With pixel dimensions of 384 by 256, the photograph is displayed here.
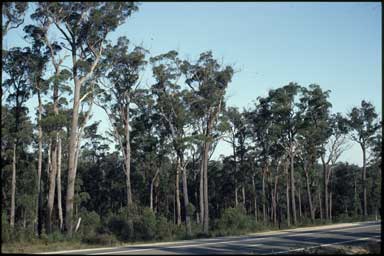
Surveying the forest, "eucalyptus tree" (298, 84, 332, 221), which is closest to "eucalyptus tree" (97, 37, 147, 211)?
the forest

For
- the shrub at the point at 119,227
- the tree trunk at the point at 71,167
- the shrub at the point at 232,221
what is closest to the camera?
the tree trunk at the point at 71,167

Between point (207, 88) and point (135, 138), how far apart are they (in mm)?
13861

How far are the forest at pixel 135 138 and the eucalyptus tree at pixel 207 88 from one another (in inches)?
3.7

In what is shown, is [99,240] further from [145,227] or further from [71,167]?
[71,167]

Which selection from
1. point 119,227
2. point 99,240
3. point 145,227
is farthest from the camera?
point 145,227

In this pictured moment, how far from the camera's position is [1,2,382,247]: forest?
27.9 metres

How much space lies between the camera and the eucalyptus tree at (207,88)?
4016 cm

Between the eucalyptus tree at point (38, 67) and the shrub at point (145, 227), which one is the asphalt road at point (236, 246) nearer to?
the shrub at point (145, 227)

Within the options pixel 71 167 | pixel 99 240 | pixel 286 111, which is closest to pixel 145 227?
pixel 71 167

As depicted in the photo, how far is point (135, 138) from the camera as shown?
50.8m

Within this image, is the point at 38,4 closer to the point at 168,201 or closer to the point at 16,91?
the point at 16,91

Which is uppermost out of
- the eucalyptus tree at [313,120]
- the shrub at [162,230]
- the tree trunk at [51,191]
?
the eucalyptus tree at [313,120]

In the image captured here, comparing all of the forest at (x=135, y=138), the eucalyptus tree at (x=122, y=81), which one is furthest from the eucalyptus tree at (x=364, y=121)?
the eucalyptus tree at (x=122, y=81)

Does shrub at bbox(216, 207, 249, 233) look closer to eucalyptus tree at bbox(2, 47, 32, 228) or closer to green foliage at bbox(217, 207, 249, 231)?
green foliage at bbox(217, 207, 249, 231)
